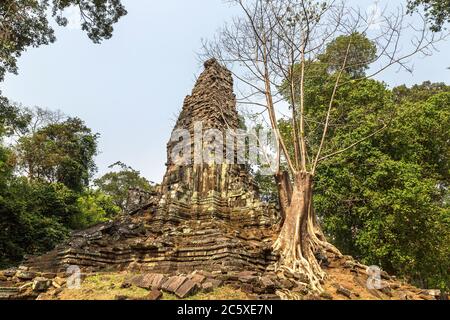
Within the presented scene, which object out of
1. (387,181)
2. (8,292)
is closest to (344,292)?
(8,292)

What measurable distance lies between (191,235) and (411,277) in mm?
11909

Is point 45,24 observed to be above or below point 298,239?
above

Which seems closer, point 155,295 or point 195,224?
point 155,295

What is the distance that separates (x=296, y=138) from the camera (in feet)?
35.9

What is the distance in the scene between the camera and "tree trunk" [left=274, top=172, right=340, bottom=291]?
8.91 metres

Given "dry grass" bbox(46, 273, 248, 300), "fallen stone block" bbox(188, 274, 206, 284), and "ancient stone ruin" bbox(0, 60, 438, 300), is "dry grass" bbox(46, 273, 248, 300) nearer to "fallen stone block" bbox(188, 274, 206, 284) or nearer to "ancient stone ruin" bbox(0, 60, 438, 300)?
"ancient stone ruin" bbox(0, 60, 438, 300)

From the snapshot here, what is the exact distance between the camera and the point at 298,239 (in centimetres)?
953

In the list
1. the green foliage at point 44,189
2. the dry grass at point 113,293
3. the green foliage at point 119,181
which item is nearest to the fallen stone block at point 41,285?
the dry grass at point 113,293

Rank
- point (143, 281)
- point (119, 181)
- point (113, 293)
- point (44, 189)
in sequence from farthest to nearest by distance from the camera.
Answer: point (119, 181) < point (44, 189) < point (143, 281) < point (113, 293)

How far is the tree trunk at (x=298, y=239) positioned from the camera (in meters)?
8.91

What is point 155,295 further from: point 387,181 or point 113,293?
point 387,181

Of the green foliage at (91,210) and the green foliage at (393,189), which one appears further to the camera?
the green foliage at (91,210)

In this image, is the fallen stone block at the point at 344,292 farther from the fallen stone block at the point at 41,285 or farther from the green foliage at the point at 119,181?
the green foliage at the point at 119,181
